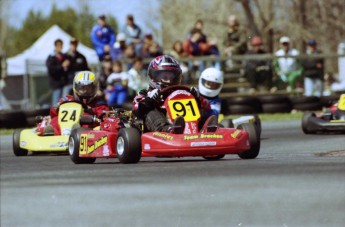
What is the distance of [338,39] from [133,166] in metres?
31.9

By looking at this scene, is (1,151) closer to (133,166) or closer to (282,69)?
(133,166)

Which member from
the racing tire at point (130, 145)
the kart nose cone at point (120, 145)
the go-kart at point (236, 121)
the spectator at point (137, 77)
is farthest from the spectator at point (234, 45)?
the racing tire at point (130, 145)

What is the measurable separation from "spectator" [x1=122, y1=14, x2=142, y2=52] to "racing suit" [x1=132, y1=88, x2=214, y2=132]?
33.0 feet

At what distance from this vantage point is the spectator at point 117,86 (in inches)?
715

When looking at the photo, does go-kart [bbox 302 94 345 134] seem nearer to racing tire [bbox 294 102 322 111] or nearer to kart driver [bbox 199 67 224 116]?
kart driver [bbox 199 67 224 116]

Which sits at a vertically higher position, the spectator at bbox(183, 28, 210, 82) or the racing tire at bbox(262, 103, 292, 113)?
the spectator at bbox(183, 28, 210, 82)

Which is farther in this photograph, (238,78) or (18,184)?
(238,78)

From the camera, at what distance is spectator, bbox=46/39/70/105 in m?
17.6

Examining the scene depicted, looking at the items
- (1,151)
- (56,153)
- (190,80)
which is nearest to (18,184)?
(56,153)

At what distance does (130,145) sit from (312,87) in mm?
11911

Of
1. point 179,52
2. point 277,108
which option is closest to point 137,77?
point 179,52

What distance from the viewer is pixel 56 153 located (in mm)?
11758

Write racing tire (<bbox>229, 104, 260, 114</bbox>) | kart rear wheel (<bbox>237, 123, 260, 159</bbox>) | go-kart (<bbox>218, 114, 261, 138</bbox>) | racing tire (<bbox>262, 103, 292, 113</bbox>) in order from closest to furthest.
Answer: kart rear wheel (<bbox>237, 123, 260, 159</bbox>) → go-kart (<bbox>218, 114, 261, 138</bbox>) → racing tire (<bbox>229, 104, 260, 114</bbox>) → racing tire (<bbox>262, 103, 292, 113</bbox>)

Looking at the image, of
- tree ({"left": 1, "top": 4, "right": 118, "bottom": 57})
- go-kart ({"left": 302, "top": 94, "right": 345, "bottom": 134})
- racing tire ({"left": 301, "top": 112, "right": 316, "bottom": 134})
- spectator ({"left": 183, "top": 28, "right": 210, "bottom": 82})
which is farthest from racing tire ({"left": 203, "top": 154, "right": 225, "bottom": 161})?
Result: tree ({"left": 1, "top": 4, "right": 118, "bottom": 57})
